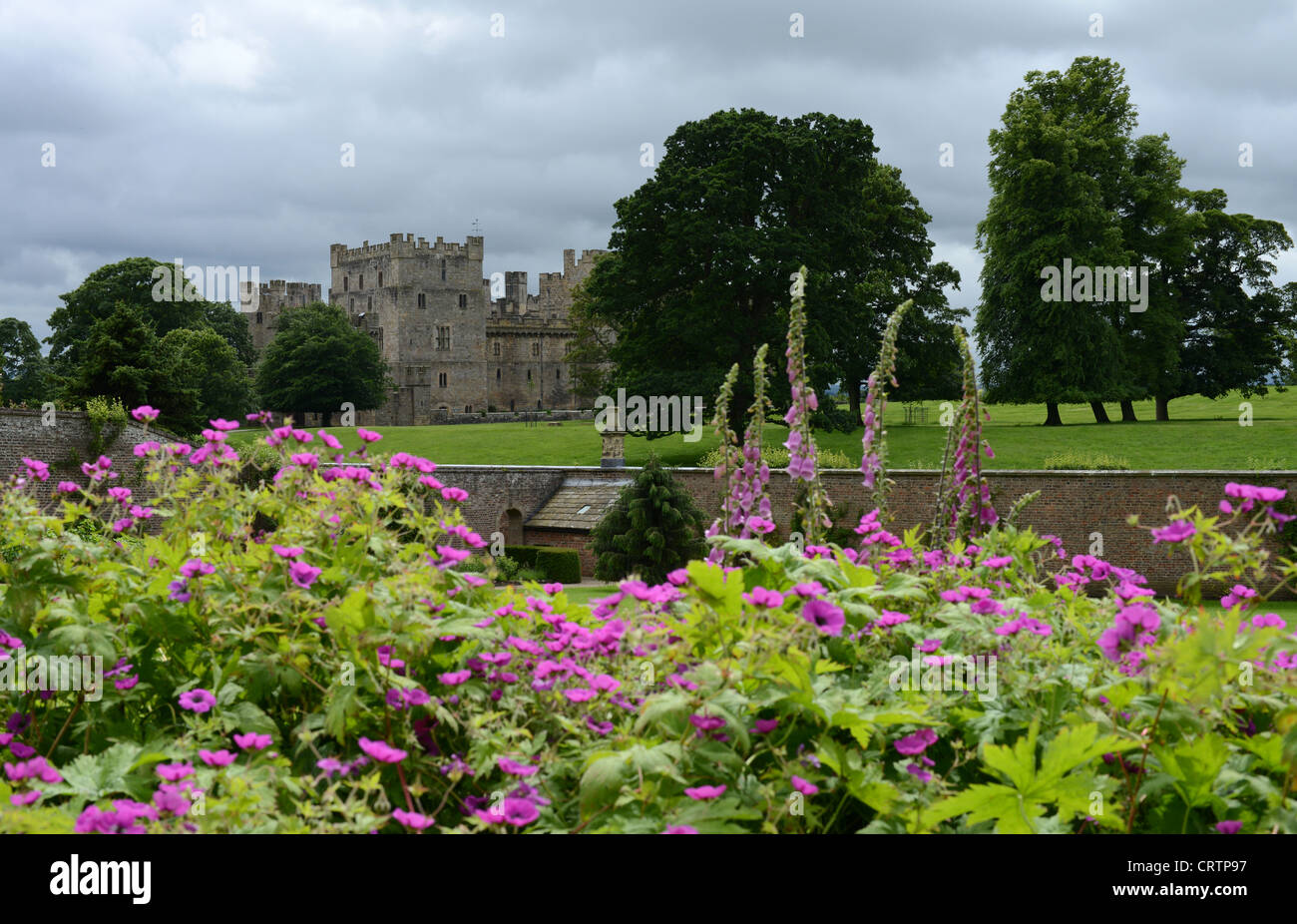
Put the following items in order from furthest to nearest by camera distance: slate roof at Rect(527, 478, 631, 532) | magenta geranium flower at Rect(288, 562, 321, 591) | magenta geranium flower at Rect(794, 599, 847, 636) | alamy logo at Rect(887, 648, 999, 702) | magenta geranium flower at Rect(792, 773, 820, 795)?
slate roof at Rect(527, 478, 631, 532) < magenta geranium flower at Rect(288, 562, 321, 591) < alamy logo at Rect(887, 648, 999, 702) < magenta geranium flower at Rect(794, 599, 847, 636) < magenta geranium flower at Rect(792, 773, 820, 795)

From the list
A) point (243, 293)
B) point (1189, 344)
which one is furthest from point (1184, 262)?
point (243, 293)

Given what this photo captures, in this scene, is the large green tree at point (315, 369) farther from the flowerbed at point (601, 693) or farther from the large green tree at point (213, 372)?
the flowerbed at point (601, 693)

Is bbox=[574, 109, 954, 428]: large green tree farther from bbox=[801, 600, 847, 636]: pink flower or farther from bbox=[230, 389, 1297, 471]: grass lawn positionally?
bbox=[801, 600, 847, 636]: pink flower

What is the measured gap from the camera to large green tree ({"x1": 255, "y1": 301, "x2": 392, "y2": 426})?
64688 millimetres

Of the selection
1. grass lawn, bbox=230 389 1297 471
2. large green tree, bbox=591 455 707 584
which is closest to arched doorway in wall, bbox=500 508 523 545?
grass lawn, bbox=230 389 1297 471

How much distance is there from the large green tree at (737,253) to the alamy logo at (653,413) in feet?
1.32

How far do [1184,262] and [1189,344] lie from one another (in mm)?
3202

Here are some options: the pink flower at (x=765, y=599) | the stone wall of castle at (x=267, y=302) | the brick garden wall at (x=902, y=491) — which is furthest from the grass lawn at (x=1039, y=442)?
the stone wall of castle at (x=267, y=302)

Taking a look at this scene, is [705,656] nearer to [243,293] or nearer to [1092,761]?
[1092,761]

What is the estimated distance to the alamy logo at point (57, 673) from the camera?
9.39ft

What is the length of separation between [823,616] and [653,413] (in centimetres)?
2997

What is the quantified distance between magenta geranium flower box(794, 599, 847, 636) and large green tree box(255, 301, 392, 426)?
6467cm

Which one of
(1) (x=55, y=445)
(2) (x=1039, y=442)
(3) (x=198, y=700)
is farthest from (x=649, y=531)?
(3) (x=198, y=700)
